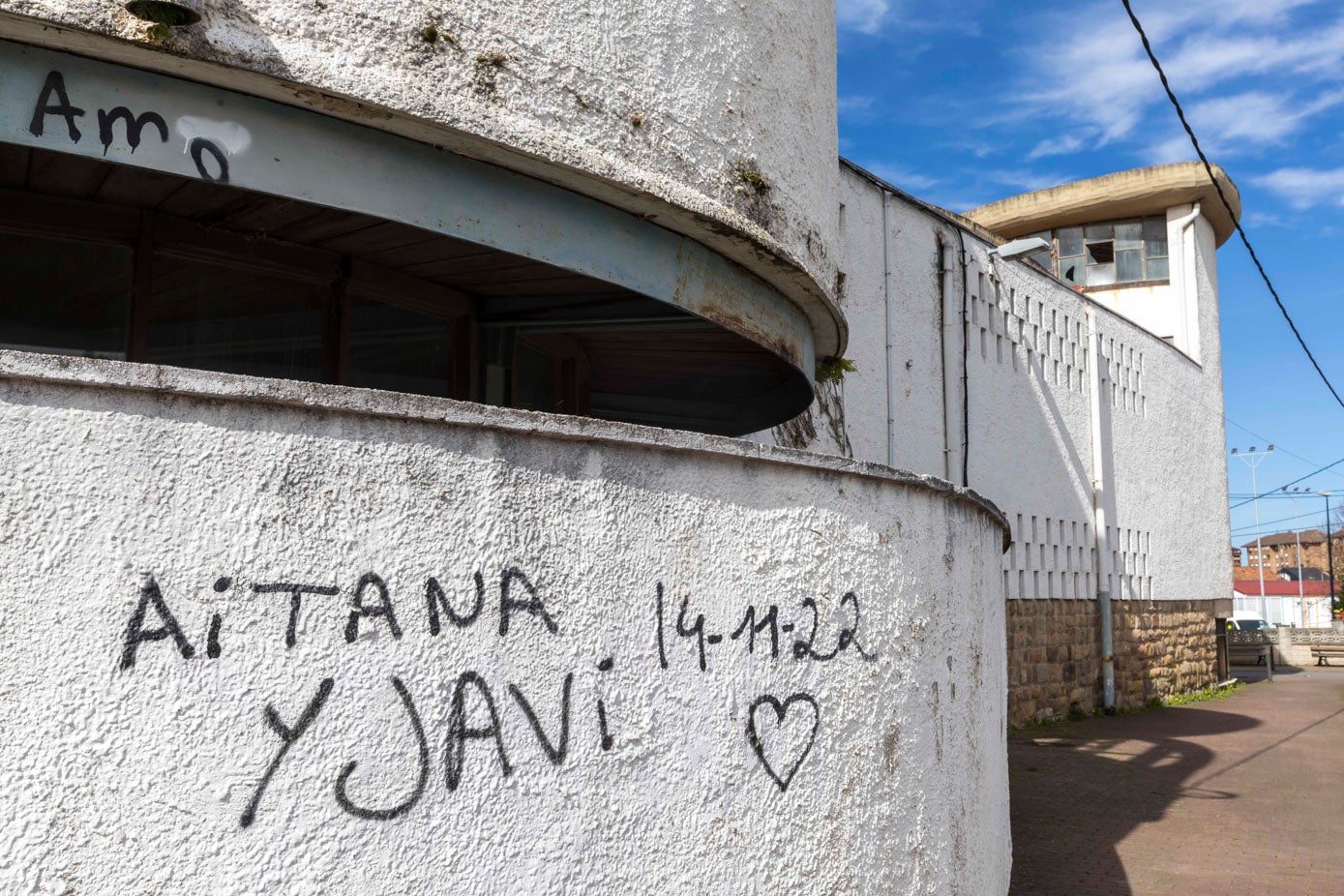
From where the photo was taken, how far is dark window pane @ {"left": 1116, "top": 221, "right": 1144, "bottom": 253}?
20266 millimetres

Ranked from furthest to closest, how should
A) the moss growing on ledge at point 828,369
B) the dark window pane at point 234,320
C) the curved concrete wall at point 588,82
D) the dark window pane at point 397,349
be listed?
the moss growing on ledge at point 828,369 < the dark window pane at point 397,349 < the dark window pane at point 234,320 < the curved concrete wall at point 588,82

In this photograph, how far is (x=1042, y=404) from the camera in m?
13.8

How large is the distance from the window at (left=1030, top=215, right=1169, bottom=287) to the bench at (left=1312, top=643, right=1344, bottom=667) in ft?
42.6

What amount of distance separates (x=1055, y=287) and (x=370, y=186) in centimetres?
1196

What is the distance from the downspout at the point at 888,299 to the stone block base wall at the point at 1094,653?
3.03 meters

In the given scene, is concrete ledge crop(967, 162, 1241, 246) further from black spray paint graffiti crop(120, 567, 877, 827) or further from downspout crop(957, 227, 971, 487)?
black spray paint graffiti crop(120, 567, 877, 827)

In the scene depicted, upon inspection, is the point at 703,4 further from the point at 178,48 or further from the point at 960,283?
the point at 960,283

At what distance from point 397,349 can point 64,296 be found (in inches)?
57.6

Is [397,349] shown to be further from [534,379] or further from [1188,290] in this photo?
[1188,290]

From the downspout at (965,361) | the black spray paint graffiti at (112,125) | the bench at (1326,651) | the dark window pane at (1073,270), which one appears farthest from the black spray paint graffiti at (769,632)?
the bench at (1326,651)

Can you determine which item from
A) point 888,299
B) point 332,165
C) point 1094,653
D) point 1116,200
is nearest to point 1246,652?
point 1116,200

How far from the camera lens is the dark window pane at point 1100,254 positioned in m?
20.5

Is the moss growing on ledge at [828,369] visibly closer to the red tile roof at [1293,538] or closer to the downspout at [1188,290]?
the downspout at [1188,290]

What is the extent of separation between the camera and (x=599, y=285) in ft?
17.7
